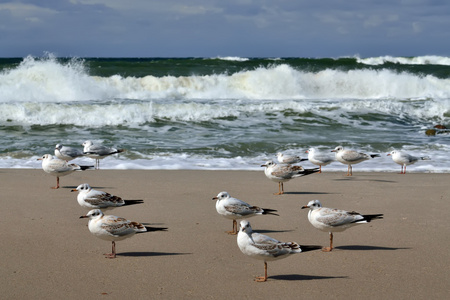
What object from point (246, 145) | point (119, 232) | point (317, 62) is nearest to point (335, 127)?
point (246, 145)

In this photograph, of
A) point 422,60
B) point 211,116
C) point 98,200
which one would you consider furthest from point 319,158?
point 422,60

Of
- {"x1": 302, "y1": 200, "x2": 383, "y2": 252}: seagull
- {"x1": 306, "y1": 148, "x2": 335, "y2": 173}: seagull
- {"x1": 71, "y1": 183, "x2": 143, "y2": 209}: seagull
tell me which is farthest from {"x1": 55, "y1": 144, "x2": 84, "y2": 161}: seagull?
{"x1": 302, "y1": 200, "x2": 383, "y2": 252}: seagull

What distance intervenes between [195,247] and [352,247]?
1.52 m

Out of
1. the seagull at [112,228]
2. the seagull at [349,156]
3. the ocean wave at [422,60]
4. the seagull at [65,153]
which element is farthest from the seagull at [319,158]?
the ocean wave at [422,60]

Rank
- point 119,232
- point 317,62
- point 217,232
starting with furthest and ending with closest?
point 317,62
point 217,232
point 119,232

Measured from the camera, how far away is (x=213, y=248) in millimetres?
5863

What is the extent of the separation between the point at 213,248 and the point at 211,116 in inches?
547

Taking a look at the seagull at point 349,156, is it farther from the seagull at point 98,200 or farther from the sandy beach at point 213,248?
the seagull at point 98,200

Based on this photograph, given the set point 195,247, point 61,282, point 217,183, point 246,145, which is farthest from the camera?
point 246,145

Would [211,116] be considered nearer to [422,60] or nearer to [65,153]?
[65,153]

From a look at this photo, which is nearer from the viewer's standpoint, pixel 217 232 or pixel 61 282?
pixel 61 282

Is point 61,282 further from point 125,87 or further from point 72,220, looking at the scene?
point 125,87

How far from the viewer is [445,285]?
479 centimetres

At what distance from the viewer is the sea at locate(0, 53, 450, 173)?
500 inches
